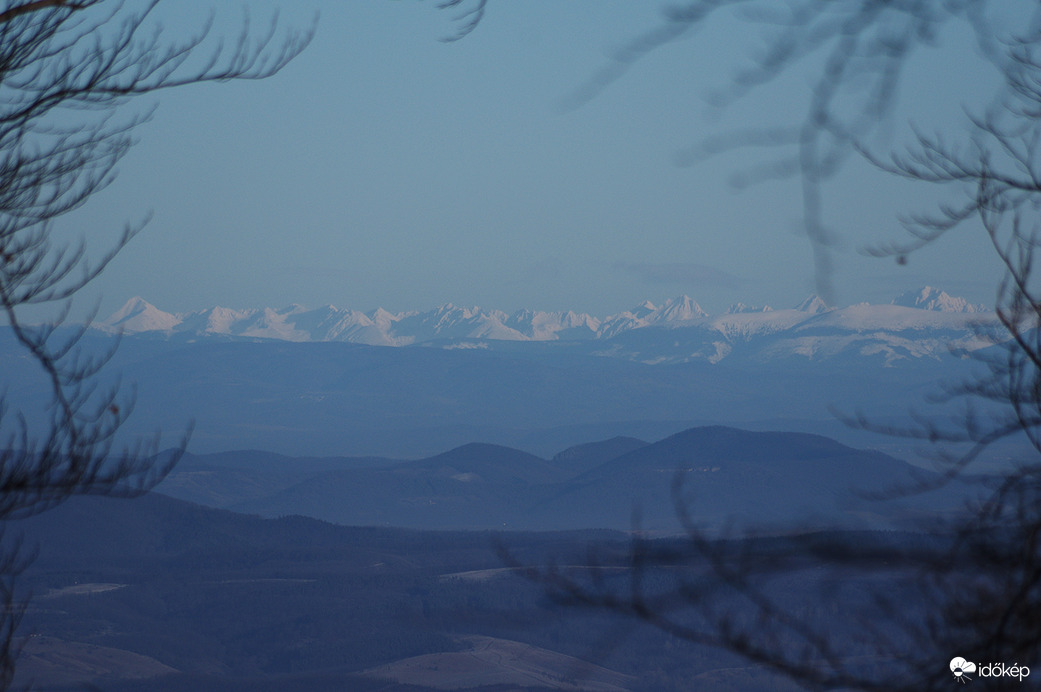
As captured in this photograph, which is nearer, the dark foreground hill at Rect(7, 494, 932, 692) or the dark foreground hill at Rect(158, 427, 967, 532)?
the dark foreground hill at Rect(7, 494, 932, 692)

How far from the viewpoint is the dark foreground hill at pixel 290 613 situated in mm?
88188

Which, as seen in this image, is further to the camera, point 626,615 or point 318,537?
point 318,537

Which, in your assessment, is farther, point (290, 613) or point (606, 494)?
point (606, 494)

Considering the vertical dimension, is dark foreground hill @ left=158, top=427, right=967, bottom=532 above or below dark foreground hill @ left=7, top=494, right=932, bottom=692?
above

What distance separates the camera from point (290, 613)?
111 m

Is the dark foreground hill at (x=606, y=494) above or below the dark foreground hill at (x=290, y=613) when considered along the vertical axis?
above

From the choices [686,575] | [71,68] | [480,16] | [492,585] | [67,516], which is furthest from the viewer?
[67,516]

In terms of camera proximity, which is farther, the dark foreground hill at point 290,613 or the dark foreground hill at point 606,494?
the dark foreground hill at point 606,494

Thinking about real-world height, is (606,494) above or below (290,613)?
above

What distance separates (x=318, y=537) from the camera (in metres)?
147

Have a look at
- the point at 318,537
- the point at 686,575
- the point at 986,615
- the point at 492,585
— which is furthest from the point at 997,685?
the point at 318,537

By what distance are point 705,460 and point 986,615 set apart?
Answer: 197m

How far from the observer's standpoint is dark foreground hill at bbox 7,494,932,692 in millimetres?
88188

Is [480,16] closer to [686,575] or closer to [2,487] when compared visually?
[686,575]
